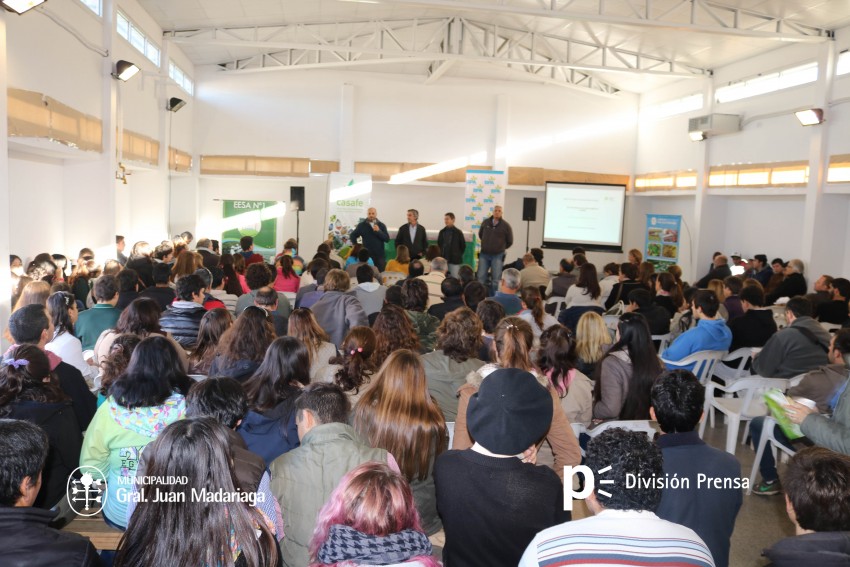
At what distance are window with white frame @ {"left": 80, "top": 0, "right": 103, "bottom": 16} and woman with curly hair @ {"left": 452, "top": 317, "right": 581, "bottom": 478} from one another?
26.6 ft

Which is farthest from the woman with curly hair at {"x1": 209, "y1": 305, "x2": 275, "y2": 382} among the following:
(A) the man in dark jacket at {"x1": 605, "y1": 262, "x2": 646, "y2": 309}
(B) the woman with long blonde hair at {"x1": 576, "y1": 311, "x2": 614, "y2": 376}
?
(A) the man in dark jacket at {"x1": 605, "y1": 262, "x2": 646, "y2": 309}

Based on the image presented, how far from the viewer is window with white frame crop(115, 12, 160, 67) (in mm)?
10766

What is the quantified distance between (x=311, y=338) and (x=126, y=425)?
69.9 inches

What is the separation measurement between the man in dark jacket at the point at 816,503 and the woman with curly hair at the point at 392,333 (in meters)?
2.49

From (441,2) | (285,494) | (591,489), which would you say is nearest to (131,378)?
(285,494)

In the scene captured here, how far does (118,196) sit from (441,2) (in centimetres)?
613

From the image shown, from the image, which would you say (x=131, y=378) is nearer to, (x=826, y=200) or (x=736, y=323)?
(x=736, y=323)

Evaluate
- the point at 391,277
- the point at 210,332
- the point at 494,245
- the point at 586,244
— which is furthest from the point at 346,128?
the point at 210,332

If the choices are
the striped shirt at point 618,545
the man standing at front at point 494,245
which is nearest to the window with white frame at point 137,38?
the man standing at front at point 494,245

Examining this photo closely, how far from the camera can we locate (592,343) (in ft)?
17.4

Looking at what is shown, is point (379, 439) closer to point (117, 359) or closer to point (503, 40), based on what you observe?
point (117, 359)

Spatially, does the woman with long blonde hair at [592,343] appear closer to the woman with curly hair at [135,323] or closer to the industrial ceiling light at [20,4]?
the woman with curly hair at [135,323]

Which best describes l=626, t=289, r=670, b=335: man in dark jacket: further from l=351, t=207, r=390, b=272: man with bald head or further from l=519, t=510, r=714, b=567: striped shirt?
l=351, t=207, r=390, b=272: man with bald head

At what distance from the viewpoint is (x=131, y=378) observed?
114 inches
